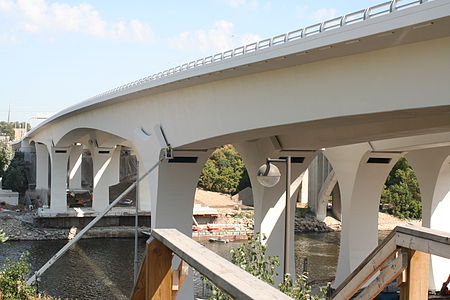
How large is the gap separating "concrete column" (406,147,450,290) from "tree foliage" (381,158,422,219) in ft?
94.5

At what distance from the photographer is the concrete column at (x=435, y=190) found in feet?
79.6

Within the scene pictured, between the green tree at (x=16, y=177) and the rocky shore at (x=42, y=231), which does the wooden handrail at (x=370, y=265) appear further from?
the green tree at (x=16, y=177)

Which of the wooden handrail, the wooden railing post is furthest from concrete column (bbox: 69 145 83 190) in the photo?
the wooden railing post

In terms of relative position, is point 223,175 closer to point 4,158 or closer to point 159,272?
point 4,158

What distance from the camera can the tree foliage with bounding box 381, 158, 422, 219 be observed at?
53.7m

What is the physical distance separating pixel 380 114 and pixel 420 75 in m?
1.38

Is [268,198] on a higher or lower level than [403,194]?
higher

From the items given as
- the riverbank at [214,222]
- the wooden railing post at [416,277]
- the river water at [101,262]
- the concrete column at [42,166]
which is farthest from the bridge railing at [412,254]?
the concrete column at [42,166]

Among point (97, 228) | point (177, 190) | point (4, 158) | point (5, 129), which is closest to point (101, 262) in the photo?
point (97, 228)

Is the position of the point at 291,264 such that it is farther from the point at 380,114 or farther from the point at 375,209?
the point at 380,114

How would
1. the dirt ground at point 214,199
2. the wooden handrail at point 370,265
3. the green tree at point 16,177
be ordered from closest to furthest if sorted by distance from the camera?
the wooden handrail at point 370,265
the dirt ground at point 214,199
the green tree at point 16,177

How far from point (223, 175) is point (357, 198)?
37.5 m

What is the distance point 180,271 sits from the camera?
372cm

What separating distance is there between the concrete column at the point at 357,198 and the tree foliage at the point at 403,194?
31289mm
